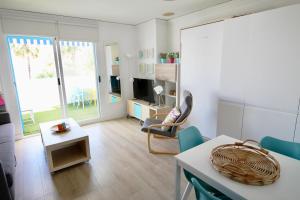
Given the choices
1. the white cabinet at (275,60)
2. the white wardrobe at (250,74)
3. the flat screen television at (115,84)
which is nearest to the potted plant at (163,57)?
the white wardrobe at (250,74)

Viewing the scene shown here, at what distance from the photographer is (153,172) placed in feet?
7.52

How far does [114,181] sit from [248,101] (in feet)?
6.85

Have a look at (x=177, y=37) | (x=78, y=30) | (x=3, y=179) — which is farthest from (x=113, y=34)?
(x=3, y=179)

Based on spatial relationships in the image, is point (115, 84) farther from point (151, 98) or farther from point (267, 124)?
point (267, 124)

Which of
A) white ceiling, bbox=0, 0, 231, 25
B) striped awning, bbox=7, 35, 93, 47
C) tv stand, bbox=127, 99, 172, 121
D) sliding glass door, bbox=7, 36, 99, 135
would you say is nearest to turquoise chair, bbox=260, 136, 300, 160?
tv stand, bbox=127, 99, 172, 121

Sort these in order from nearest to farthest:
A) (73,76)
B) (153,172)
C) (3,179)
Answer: (3,179) < (153,172) < (73,76)

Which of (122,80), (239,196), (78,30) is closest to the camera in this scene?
(239,196)

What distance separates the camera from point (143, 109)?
4023 mm

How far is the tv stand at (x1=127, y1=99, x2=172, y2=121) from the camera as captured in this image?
366cm

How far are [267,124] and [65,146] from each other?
2842 millimetres

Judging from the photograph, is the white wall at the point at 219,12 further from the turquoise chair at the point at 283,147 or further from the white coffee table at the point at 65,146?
the white coffee table at the point at 65,146

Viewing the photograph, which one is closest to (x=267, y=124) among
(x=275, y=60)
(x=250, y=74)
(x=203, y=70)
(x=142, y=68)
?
(x=250, y=74)

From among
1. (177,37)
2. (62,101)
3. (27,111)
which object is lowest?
(27,111)

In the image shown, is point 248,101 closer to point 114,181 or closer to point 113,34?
point 114,181
